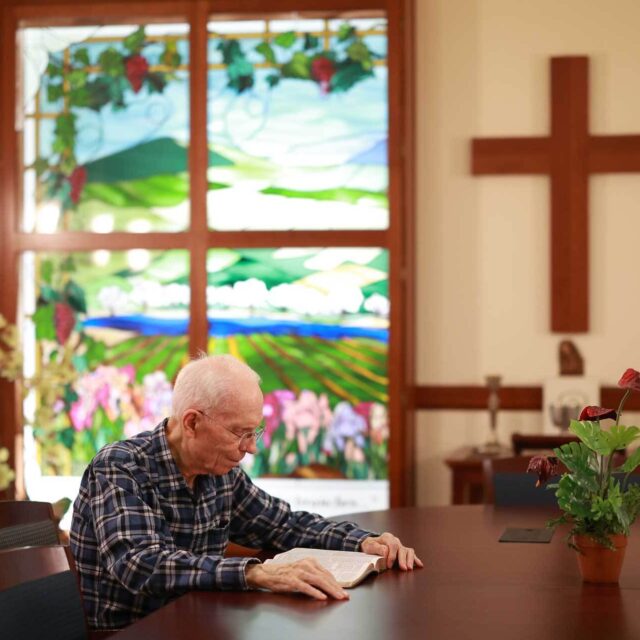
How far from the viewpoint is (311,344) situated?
5855 mm

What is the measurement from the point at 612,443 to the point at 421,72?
155 inches

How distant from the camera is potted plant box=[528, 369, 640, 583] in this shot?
7.99ft

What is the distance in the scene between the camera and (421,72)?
6.07 meters

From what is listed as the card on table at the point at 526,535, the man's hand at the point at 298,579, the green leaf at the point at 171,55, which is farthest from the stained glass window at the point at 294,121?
the man's hand at the point at 298,579

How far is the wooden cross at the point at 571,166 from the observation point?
19.3ft

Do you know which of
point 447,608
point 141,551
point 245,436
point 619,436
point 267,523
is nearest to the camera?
point 447,608

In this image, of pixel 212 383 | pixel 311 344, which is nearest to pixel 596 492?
pixel 212 383

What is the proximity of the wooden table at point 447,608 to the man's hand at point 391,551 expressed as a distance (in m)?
0.03

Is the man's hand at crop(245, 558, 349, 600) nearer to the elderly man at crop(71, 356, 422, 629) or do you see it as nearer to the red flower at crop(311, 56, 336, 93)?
the elderly man at crop(71, 356, 422, 629)

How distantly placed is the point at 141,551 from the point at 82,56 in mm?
3955

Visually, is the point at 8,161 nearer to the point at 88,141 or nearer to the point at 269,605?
the point at 88,141

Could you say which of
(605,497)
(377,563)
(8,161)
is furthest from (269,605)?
(8,161)

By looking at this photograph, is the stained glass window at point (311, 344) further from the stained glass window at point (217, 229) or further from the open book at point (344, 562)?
the open book at point (344, 562)

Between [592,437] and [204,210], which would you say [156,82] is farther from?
[592,437]
